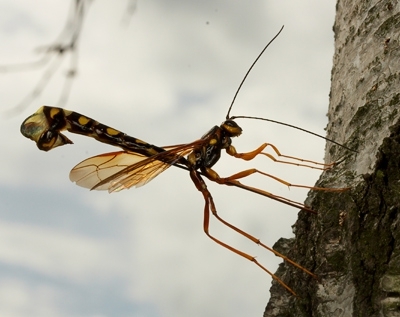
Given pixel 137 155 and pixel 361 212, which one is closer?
pixel 361 212

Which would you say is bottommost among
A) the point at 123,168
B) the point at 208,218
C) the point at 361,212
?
the point at 361,212

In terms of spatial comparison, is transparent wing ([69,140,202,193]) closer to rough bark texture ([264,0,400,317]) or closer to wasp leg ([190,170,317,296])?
wasp leg ([190,170,317,296])

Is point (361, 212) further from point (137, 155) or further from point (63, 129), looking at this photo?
point (63, 129)

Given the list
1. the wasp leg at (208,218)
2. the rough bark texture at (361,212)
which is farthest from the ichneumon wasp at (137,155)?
the rough bark texture at (361,212)

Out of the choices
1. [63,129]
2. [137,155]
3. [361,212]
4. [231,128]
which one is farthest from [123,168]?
[361,212]

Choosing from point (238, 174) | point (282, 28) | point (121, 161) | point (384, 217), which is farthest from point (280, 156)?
point (384, 217)

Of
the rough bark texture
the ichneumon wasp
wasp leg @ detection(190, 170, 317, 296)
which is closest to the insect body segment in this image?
the ichneumon wasp
